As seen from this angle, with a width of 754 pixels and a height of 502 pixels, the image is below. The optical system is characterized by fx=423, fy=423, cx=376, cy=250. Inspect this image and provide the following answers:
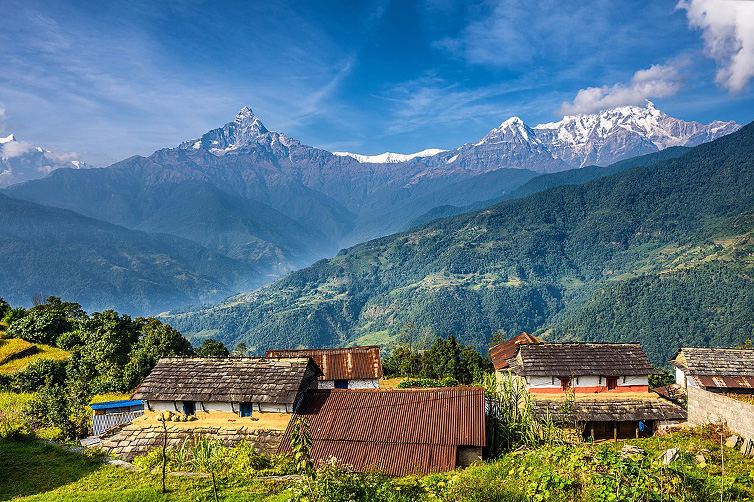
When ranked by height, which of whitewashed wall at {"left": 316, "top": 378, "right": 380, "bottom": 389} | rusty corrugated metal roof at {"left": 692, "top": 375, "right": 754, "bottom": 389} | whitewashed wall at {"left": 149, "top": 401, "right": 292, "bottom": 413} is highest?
whitewashed wall at {"left": 149, "top": 401, "right": 292, "bottom": 413}

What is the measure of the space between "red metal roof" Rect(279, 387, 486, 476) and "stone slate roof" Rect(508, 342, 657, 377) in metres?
11.4

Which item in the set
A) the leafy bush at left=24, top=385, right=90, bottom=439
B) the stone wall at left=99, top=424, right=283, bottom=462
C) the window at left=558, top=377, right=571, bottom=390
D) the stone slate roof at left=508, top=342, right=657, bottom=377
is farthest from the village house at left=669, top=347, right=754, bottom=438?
the leafy bush at left=24, top=385, right=90, bottom=439

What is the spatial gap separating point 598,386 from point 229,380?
25.5m

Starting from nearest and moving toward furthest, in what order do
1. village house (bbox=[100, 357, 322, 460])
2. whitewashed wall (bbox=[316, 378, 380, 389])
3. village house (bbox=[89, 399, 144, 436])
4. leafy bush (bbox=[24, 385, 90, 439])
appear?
village house (bbox=[100, 357, 322, 460]) < leafy bush (bbox=[24, 385, 90, 439]) < village house (bbox=[89, 399, 144, 436]) < whitewashed wall (bbox=[316, 378, 380, 389])

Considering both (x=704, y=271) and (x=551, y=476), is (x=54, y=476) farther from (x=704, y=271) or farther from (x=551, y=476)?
(x=704, y=271)

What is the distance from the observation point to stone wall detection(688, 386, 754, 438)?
20.3m

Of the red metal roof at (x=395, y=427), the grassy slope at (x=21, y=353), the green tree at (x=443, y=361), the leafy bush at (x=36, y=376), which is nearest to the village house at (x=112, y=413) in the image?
the leafy bush at (x=36, y=376)

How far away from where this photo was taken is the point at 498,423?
863 inches

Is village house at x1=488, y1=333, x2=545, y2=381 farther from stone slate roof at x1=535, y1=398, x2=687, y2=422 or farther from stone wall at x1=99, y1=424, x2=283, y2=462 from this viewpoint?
stone wall at x1=99, y1=424, x2=283, y2=462

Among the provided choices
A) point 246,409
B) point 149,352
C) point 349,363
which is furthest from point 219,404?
point 149,352

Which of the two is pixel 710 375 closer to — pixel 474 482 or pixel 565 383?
pixel 565 383

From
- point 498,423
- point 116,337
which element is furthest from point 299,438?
point 116,337

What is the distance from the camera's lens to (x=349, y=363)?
3956cm

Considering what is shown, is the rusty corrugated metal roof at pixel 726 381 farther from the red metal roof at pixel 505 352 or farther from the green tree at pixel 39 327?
the green tree at pixel 39 327
